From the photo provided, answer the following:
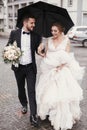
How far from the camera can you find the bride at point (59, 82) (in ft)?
16.9

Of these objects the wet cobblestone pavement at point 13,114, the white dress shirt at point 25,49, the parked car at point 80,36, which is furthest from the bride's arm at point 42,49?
the parked car at point 80,36

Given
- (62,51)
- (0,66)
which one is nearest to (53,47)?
(62,51)

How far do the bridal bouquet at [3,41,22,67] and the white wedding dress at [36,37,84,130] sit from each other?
0.47 meters

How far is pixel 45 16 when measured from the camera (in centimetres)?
537

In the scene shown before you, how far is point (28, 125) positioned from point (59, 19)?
6.23 feet

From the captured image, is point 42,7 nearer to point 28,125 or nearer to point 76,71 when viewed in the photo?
point 76,71

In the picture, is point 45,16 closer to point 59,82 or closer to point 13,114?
point 59,82

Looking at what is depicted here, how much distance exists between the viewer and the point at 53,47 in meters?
5.25

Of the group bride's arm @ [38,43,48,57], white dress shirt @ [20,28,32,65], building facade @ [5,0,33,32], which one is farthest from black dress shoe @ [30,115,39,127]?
building facade @ [5,0,33,32]

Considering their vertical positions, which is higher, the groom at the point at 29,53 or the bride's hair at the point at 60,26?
the bride's hair at the point at 60,26

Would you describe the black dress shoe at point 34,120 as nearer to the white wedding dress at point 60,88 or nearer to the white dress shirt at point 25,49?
the white wedding dress at point 60,88

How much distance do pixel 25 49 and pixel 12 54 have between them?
0.93 feet

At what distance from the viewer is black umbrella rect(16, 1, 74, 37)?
522 cm

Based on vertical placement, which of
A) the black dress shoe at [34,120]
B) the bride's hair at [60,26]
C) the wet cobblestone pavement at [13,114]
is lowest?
the wet cobblestone pavement at [13,114]
